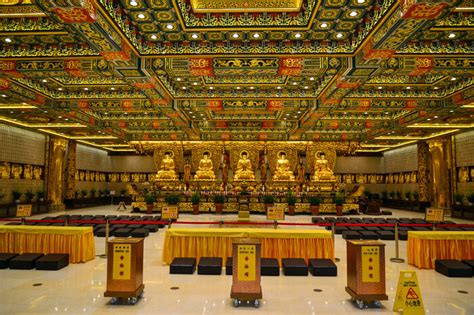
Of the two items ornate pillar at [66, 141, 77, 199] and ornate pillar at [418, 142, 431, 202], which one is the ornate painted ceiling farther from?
ornate pillar at [66, 141, 77, 199]

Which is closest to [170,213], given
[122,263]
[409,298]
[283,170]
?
[122,263]

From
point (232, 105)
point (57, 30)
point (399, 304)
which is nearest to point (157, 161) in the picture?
point (232, 105)

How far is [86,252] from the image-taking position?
21.2ft

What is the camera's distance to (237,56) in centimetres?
740

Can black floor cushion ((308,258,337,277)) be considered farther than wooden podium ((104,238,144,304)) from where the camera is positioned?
Yes

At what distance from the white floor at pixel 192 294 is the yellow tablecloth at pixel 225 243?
1.48 ft

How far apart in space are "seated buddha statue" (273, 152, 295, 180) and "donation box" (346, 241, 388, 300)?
625 inches

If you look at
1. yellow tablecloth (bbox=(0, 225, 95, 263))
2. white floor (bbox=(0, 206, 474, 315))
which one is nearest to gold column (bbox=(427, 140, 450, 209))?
white floor (bbox=(0, 206, 474, 315))

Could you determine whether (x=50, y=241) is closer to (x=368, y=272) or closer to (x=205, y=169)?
(x=368, y=272)

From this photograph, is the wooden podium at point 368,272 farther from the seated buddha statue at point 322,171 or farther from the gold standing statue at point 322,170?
the seated buddha statue at point 322,171

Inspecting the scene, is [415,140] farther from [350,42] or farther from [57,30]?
[57,30]

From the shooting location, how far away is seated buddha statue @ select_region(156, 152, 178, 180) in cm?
2038

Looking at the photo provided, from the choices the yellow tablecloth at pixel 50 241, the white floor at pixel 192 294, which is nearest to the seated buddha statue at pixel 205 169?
the yellow tablecloth at pixel 50 241

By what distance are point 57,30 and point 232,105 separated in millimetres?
7313
